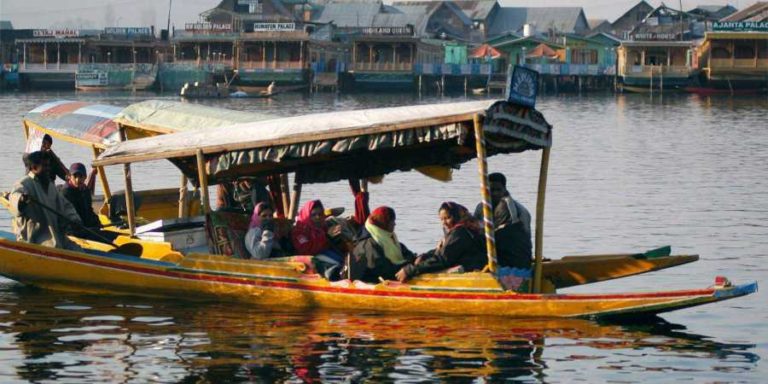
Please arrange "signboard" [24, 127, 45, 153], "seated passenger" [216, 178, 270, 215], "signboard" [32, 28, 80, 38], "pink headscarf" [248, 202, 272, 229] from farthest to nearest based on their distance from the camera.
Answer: "signboard" [32, 28, 80, 38], "signboard" [24, 127, 45, 153], "seated passenger" [216, 178, 270, 215], "pink headscarf" [248, 202, 272, 229]

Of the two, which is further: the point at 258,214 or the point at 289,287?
the point at 258,214

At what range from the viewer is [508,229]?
15.4m

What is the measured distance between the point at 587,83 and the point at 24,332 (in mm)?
85846

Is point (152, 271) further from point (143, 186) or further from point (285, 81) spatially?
point (285, 81)

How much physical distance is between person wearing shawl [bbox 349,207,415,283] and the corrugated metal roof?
355 feet

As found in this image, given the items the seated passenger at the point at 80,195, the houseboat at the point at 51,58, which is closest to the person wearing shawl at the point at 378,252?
the seated passenger at the point at 80,195

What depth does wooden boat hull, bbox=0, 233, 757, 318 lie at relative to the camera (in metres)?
14.8

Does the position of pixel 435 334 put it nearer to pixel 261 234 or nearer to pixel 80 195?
pixel 261 234

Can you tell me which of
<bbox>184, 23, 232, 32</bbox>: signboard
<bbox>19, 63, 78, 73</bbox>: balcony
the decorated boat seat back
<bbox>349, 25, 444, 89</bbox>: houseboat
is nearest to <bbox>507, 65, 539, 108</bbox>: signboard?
the decorated boat seat back

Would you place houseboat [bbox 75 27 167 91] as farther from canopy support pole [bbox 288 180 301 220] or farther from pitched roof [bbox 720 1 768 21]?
canopy support pole [bbox 288 180 301 220]

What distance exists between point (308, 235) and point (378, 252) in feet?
4.16

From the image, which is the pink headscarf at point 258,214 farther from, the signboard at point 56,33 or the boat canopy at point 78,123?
the signboard at point 56,33

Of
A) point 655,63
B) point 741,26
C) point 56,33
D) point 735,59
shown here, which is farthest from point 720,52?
point 56,33

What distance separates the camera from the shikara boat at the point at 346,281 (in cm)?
1478
